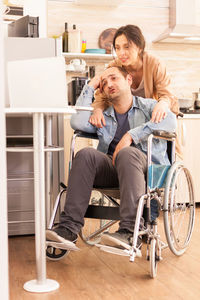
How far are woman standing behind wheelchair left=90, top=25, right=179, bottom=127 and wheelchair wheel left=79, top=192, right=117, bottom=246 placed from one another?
0.60 meters

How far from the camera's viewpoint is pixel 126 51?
2510 mm

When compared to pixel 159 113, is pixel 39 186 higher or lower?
lower

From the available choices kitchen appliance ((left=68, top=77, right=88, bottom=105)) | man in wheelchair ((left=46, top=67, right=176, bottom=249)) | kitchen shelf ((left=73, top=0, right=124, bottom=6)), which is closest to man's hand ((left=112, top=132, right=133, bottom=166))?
man in wheelchair ((left=46, top=67, right=176, bottom=249))

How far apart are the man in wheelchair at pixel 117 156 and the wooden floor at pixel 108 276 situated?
168mm

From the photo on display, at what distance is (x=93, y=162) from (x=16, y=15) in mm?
1941

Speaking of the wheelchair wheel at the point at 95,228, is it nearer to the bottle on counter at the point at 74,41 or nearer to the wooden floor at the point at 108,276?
the wooden floor at the point at 108,276

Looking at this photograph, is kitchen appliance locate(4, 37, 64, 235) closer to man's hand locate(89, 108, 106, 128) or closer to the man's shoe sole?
man's hand locate(89, 108, 106, 128)

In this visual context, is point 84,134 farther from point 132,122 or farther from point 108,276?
point 108,276

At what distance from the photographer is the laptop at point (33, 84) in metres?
1.77

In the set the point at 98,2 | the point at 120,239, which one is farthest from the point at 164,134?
the point at 98,2

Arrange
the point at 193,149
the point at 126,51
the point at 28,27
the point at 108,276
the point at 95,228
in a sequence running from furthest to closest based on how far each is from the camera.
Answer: the point at 193,149 < the point at 95,228 < the point at 28,27 < the point at 126,51 < the point at 108,276

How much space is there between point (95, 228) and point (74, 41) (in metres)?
1.85

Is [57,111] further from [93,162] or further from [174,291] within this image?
[174,291]

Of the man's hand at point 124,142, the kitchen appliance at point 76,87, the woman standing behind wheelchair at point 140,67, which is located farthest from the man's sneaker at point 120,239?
the kitchen appliance at point 76,87
